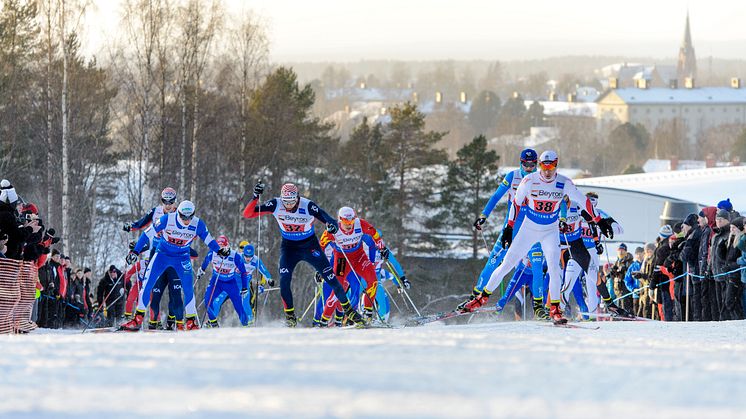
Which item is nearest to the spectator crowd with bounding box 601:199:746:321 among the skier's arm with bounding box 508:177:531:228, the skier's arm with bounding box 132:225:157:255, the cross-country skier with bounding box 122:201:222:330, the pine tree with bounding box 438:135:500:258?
the skier's arm with bounding box 508:177:531:228

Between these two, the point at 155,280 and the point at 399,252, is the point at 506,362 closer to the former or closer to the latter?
the point at 155,280

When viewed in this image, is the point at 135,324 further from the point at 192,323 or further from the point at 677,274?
the point at 677,274

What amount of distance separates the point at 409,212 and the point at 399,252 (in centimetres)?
235

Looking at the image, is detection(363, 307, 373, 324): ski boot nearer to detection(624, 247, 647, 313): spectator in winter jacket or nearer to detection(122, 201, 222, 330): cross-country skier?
detection(122, 201, 222, 330): cross-country skier

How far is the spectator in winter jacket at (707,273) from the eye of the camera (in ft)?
49.9

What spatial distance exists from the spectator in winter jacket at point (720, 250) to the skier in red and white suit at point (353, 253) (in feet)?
13.1

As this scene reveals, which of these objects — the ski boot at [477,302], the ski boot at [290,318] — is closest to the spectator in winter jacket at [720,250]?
the ski boot at [477,302]

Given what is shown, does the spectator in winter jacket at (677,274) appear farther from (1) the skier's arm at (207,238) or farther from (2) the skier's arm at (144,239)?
(2) the skier's arm at (144,239)

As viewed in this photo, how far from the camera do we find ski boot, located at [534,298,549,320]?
1309 cm

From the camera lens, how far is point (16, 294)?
13.9 meters

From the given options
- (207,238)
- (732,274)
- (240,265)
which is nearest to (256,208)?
(207,238)

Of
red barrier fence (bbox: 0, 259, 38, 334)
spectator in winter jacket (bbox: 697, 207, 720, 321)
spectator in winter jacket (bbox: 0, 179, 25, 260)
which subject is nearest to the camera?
spectator in winter jacket (bbox: 0, 179, 25, 260)

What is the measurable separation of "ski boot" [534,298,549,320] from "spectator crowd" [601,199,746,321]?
2459 mm

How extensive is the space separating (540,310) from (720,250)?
2.84m
